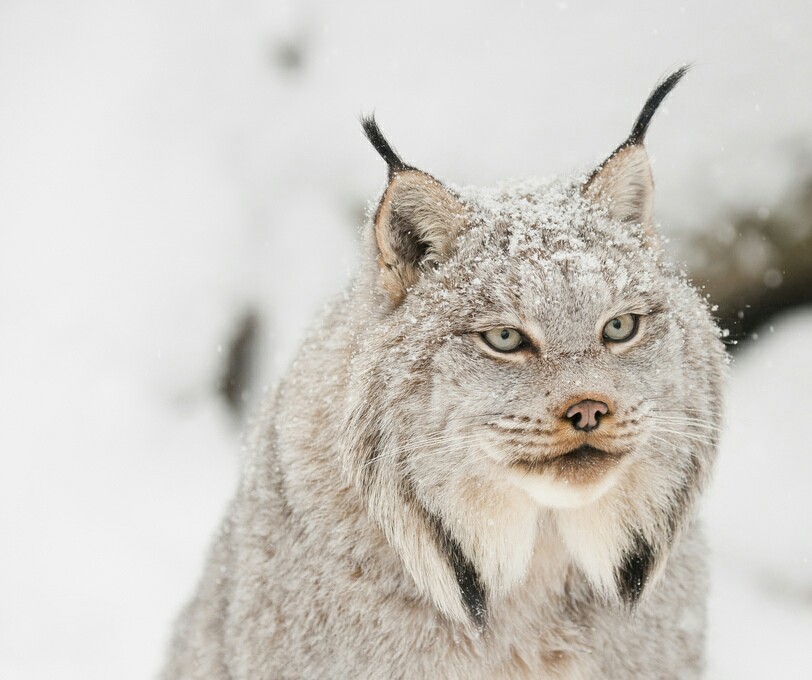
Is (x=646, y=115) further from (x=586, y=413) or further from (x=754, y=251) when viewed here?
(x=754, y=251)

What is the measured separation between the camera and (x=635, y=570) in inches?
99.7

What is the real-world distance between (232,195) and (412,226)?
391cm

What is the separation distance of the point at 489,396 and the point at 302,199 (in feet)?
13.0

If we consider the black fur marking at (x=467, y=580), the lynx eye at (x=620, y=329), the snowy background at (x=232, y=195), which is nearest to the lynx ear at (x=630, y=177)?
the lynx eye at (x=620, y=329)

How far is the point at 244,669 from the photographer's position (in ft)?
8.64

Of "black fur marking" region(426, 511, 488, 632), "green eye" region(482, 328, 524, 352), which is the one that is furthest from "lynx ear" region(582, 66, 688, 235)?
"black fur marking" region(426, 511, 488, 632)

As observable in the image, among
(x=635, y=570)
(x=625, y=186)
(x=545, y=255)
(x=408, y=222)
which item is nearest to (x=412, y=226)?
(x=408, y=222)

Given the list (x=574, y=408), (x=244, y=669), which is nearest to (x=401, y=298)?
(x=574, y=408)

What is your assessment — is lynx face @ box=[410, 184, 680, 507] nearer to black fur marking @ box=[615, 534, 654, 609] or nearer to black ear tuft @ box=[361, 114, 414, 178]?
black ear tuft @ box=[361, 114, 414, 178]

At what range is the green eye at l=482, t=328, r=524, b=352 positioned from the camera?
88.8 inches

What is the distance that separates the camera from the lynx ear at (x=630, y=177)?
244 cm

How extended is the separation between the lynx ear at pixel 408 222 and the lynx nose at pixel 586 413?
0.57 meters

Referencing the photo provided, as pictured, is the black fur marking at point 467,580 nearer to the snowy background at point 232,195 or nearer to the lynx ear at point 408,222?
the lynx ear at point 408,222

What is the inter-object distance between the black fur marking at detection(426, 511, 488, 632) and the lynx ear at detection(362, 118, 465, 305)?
2.14ft
